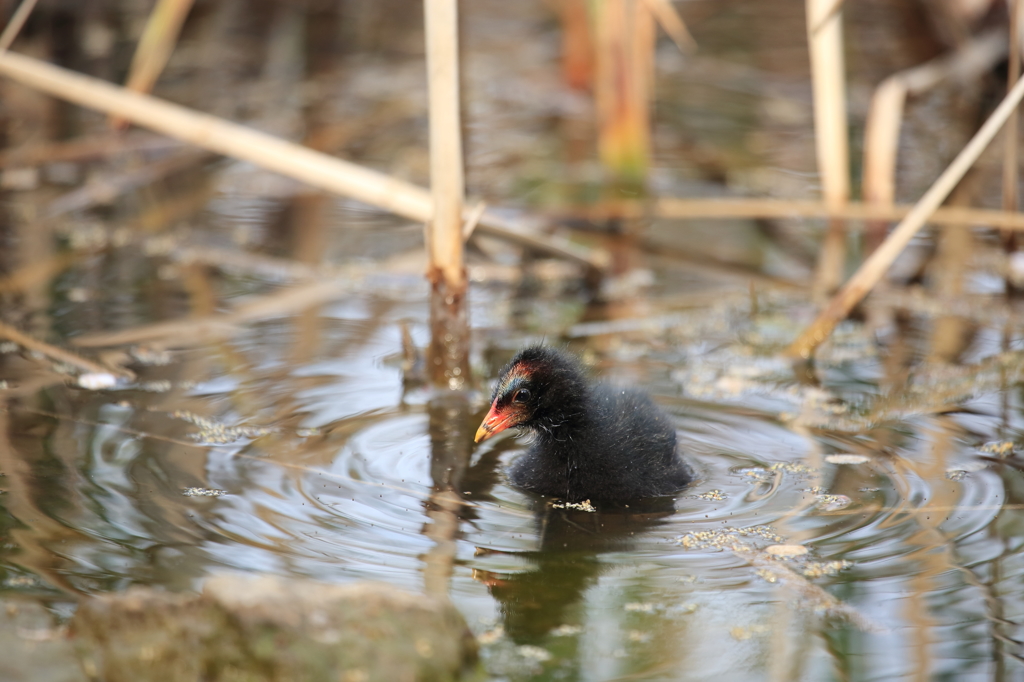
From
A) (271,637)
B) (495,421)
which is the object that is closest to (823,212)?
(495,421)

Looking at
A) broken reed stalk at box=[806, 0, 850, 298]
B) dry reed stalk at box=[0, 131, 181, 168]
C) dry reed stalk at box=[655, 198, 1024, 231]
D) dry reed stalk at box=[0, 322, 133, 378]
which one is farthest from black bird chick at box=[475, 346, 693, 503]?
dry reed stalk at box=[0, 131, 181, 168]

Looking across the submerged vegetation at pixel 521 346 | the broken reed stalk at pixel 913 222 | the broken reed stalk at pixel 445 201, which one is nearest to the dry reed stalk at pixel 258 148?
the submerged vegetation at pixel 521 346

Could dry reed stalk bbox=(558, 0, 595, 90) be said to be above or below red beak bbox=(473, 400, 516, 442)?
above

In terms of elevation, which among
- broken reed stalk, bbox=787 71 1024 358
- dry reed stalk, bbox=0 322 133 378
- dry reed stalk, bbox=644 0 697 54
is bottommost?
dry reed stalk, bbox=0 322 133 378

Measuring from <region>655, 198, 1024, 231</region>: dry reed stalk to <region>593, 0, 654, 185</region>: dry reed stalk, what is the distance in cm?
54

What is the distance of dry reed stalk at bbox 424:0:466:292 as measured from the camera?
4.08 metres

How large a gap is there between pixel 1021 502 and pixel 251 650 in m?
2.42

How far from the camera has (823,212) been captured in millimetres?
6176

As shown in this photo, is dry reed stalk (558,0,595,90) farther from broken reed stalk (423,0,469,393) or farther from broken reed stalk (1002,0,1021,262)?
broken reed stalk (423,0,469,393)

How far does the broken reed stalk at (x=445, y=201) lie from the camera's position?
13.4 feet

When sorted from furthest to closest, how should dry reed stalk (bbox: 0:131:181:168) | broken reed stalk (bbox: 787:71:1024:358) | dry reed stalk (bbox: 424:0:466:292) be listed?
dry reed stalk (bbox: 0:131:181:168) → broken reed stalk (bbox: 787:71:1024:358) → dry reed stalk (bbox: 424:0:466:292)

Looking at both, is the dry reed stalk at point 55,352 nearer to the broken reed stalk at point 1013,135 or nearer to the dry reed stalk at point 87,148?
the dry reed stalk at point 87,148

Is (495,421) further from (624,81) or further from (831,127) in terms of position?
(624,81)

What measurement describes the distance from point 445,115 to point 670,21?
3909 millimetres
